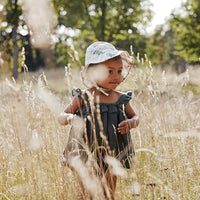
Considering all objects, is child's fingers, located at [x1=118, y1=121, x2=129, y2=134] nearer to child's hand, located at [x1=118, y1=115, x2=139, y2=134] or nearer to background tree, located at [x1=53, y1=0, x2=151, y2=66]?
child's hand, located at [x1=118, y1=115, x2=139, y2=134]

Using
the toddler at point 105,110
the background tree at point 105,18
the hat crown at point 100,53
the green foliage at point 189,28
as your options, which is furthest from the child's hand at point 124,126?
the green foliage at point 189,28

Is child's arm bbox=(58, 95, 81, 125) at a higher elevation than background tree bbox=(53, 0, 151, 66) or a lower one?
lower

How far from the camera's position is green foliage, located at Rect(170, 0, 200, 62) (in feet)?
39.5

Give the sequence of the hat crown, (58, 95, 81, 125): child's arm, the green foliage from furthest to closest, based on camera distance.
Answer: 1. the green foliage
2. the hat crown
3. (58, 95, 81, 125): child's arm

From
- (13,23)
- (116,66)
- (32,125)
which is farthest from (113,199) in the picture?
(13,23)

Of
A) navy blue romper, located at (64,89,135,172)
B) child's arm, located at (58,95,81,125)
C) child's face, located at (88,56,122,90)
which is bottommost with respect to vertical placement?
navy blue romper, located at (64,89,135,172)

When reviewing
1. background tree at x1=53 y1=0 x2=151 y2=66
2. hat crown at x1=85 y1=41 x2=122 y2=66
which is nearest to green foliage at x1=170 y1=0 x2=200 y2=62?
background tree at x1=53 y1=0 x2=151 y2=66

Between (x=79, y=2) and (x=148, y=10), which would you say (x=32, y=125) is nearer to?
(x=79, y=2)

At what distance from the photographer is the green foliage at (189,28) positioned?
12039 mm

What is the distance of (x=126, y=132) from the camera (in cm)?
164

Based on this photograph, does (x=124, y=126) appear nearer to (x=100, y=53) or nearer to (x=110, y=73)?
→ (x=110, y=73)

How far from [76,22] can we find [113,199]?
37.3 feet

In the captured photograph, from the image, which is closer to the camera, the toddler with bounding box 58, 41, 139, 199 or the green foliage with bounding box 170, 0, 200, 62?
the toddler with bounding box 58, 41, 139, 199

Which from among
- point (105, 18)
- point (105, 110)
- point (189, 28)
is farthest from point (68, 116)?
point (189, 28)
